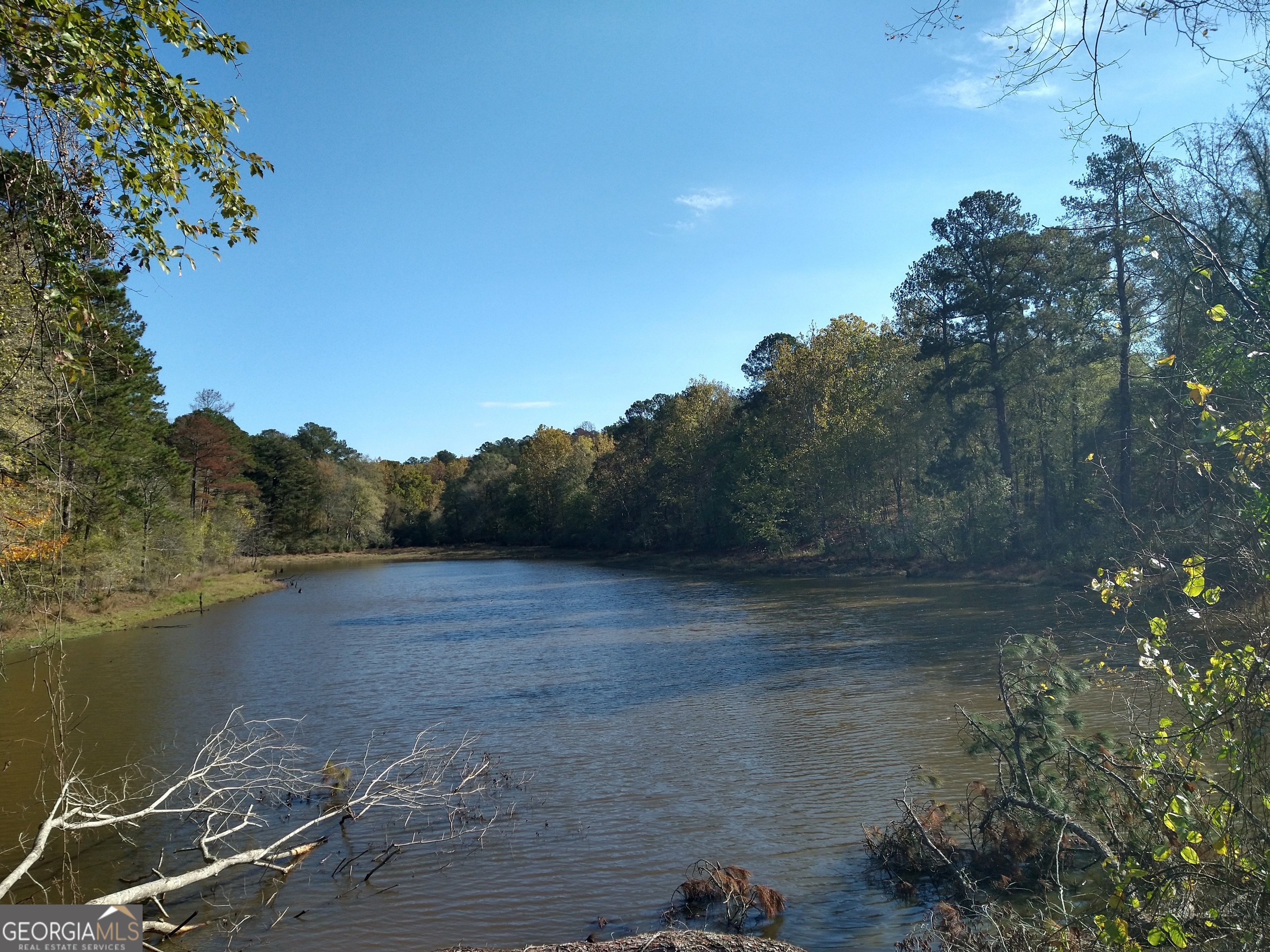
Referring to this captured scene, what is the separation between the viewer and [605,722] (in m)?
14.5

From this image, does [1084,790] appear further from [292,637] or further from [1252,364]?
[292,637]

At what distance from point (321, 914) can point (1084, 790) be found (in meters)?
7.04

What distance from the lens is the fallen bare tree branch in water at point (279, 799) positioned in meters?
8.58

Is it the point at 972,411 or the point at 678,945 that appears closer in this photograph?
the point at 678,945

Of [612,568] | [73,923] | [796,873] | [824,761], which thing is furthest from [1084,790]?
[612,568]

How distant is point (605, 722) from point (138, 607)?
94.3 ft

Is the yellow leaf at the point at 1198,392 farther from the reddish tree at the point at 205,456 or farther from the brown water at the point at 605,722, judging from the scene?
the reddish tree at the point at 205,456

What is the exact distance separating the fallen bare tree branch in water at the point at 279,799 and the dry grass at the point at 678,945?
2865 mm

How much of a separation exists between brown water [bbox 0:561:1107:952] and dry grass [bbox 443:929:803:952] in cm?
64

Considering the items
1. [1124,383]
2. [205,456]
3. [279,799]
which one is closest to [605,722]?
[279,799]

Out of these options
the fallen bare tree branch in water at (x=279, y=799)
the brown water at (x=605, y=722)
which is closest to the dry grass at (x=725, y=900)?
the brown water at (x=605, y=722)

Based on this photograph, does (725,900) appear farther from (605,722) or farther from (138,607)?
(138,607)

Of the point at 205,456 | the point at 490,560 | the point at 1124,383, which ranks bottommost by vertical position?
the point at 490,560

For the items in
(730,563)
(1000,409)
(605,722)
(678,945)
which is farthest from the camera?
(730,563)
